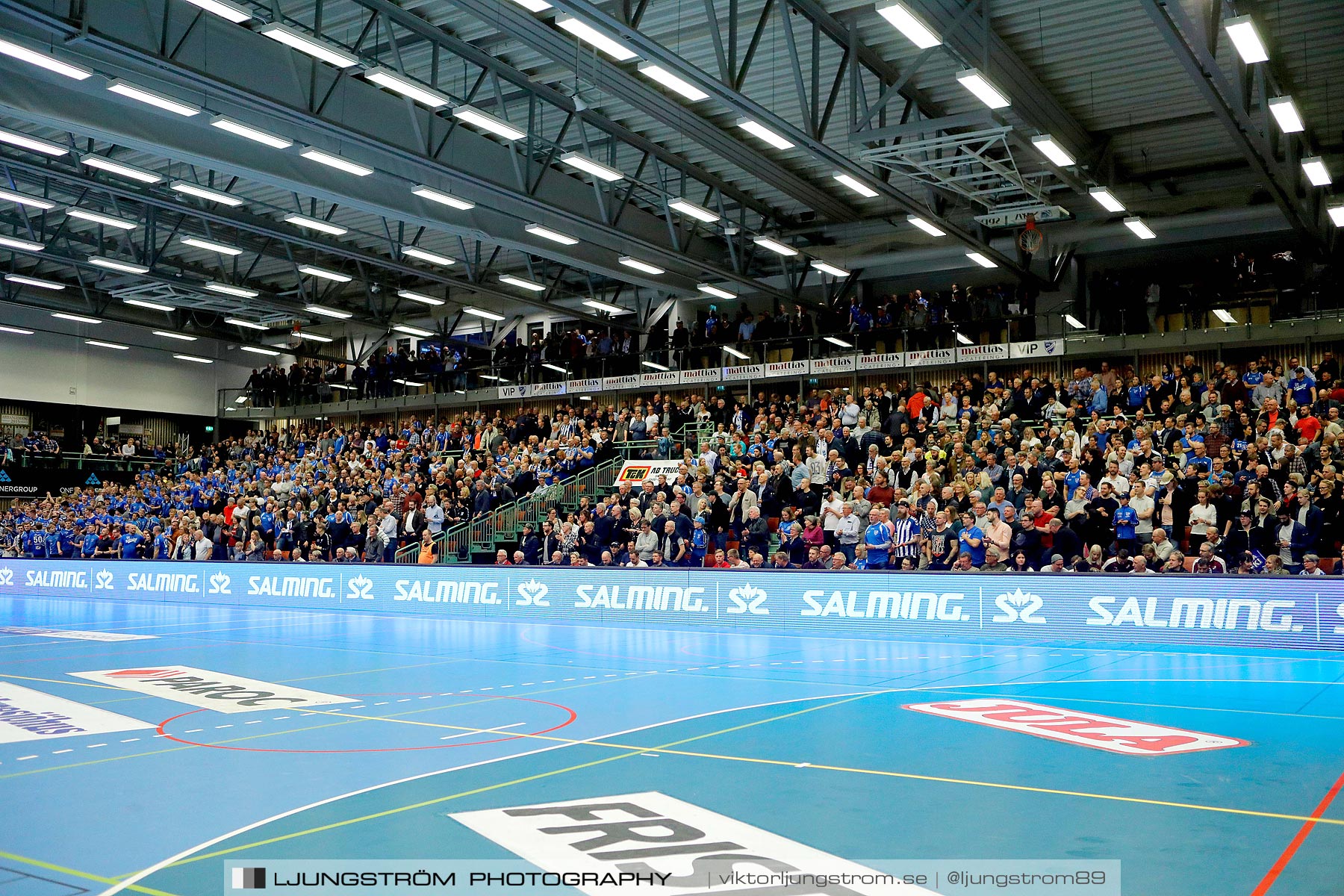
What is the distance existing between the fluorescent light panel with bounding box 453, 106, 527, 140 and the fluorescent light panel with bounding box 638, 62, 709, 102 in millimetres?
2942

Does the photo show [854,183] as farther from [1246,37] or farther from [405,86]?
[405,86]

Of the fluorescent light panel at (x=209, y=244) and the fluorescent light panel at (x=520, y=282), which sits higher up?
the fluorescent light panel at (x=520, y=282)

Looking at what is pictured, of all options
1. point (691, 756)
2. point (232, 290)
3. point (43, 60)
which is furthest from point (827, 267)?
point (691, 756)

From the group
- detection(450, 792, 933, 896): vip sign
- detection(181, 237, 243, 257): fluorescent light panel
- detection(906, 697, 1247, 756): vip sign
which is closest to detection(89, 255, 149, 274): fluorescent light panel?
detection(181, 237, 243, 257): fluorescent light panel

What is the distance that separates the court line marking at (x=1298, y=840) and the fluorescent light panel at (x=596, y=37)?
11384 mm

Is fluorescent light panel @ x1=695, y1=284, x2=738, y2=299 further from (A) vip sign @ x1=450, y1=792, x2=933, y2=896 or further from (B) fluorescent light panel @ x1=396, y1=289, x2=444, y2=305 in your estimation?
(A) vip sign @ x1=450, y1=792, x2=933, y2=896

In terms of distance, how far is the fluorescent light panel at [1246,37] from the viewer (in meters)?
12.8

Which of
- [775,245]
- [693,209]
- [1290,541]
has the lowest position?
[1290,541]

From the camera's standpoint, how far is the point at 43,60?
14578 mm

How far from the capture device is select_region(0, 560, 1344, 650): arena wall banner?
40.2ft

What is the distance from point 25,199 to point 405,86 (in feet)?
41.3

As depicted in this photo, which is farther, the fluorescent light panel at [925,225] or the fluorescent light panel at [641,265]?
the fluorescent light panel at [641,265]

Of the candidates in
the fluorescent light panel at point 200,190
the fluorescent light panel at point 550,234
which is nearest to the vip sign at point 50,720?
the fluorescent light panel at point 200,190

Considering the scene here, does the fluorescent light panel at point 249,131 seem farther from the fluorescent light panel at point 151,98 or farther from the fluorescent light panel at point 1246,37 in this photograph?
the fluorescent light panel at point 1246,37
